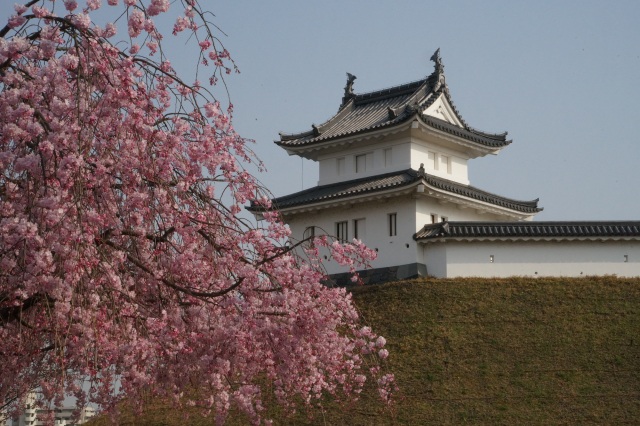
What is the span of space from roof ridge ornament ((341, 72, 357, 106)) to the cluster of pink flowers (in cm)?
2583

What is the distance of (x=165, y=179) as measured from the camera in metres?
10.9

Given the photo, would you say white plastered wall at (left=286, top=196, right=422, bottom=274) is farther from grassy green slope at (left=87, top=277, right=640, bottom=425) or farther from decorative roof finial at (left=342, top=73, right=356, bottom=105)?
decorative roof finial at (left=342, top=73, right=356, bottom=105)

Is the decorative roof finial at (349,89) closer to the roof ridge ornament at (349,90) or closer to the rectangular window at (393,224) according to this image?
the roof ridge ornament at (349,90)

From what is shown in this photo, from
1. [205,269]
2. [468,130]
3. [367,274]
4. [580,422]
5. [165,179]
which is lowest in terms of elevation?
[580,422]

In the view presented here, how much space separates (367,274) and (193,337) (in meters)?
20.6

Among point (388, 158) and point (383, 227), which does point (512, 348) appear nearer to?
point (383, 227)

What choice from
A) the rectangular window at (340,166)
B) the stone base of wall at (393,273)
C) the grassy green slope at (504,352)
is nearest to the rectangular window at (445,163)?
the rectangular window at (340,166)

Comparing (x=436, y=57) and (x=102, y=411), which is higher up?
(x=436, y=57)

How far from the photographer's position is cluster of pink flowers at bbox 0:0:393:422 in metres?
9.40

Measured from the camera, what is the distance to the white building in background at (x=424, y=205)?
3066 centimetres

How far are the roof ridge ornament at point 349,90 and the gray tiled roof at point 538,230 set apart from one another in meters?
10.4

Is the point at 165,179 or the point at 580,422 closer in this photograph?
the point at 165,179

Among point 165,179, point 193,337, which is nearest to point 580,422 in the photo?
point 193,337

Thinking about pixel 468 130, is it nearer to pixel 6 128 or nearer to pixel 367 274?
pixel 367 274
